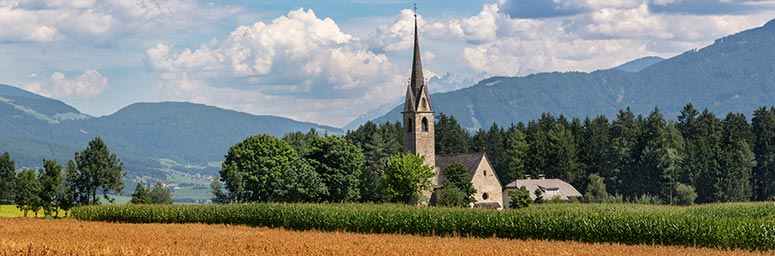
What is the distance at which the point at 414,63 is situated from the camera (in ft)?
342

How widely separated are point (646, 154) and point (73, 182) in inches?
2698

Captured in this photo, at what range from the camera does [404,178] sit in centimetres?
9675

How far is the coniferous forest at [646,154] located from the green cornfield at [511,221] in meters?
47.0

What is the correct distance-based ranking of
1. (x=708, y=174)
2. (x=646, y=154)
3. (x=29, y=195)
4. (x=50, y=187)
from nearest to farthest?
(x=29, y=195)
(x=50, y=187)
(x=708, y=174)
(x=646, y=154)

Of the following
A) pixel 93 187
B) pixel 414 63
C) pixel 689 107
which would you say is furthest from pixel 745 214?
pixel 689 107

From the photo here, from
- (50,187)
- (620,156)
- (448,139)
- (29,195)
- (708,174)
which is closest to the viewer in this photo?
(29,195)

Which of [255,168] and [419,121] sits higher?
[419,121]

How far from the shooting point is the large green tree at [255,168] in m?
106

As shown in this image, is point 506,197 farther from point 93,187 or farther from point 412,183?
point 93,187

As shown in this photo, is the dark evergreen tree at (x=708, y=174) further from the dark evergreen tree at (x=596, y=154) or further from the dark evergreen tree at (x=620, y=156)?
the dark evergreen tree at (x=596, y=154)

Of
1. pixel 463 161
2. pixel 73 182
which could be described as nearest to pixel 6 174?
pixel 73 182

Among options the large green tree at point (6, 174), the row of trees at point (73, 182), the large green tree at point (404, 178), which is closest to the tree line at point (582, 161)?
the large green tree at point (404, 178)

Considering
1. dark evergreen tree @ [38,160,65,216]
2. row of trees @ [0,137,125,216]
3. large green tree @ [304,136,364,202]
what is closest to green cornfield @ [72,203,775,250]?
dark evergreen tree @ [38,160,65,216]

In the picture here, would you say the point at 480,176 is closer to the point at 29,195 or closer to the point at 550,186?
the point at 550,186
